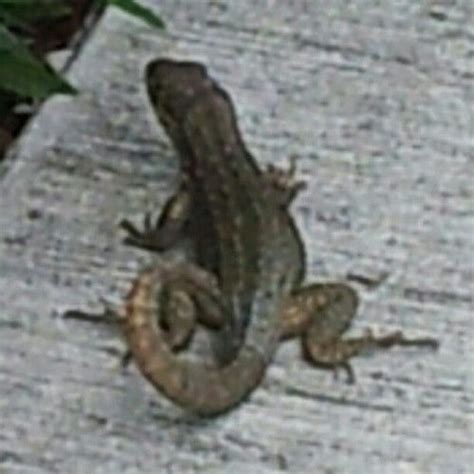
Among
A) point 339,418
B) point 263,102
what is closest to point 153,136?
point 263,102

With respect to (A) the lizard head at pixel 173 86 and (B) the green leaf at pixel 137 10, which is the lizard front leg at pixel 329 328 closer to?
(A) the lizard head at pixel 173 86

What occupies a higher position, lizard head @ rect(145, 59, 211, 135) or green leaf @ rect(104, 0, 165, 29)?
green leaf @ rect(104, 0, 165, 29)

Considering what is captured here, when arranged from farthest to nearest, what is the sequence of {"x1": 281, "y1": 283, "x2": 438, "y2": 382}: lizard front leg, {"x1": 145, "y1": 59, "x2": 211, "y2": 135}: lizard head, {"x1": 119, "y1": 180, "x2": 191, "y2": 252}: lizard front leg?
{"x1": 145, "y1": 59, "x2": 211, "y2": 135}: lizard head → {"x1": 119, "y1": 180, "x2": 191, "y2": 252}: lizard front leg → {"x1": 281, "y1": 283, "x2": 438, "y2": 382}: lizard front leg

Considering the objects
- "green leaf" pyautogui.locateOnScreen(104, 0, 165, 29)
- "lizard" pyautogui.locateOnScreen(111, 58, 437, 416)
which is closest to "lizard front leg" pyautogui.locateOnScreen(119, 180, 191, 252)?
"lizard" pyautogui.locateOnScreen(111, 58, 437, 416)

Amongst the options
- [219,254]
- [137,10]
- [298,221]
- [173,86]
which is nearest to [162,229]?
[219,254]

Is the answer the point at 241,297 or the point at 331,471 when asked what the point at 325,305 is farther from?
the point at 331,471

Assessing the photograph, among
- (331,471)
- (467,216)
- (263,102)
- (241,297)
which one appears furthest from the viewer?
(263,102)

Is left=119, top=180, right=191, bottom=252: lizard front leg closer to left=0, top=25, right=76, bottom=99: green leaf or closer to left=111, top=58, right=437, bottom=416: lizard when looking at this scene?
left=111, top=58, right=437, bottom=416: lizard
